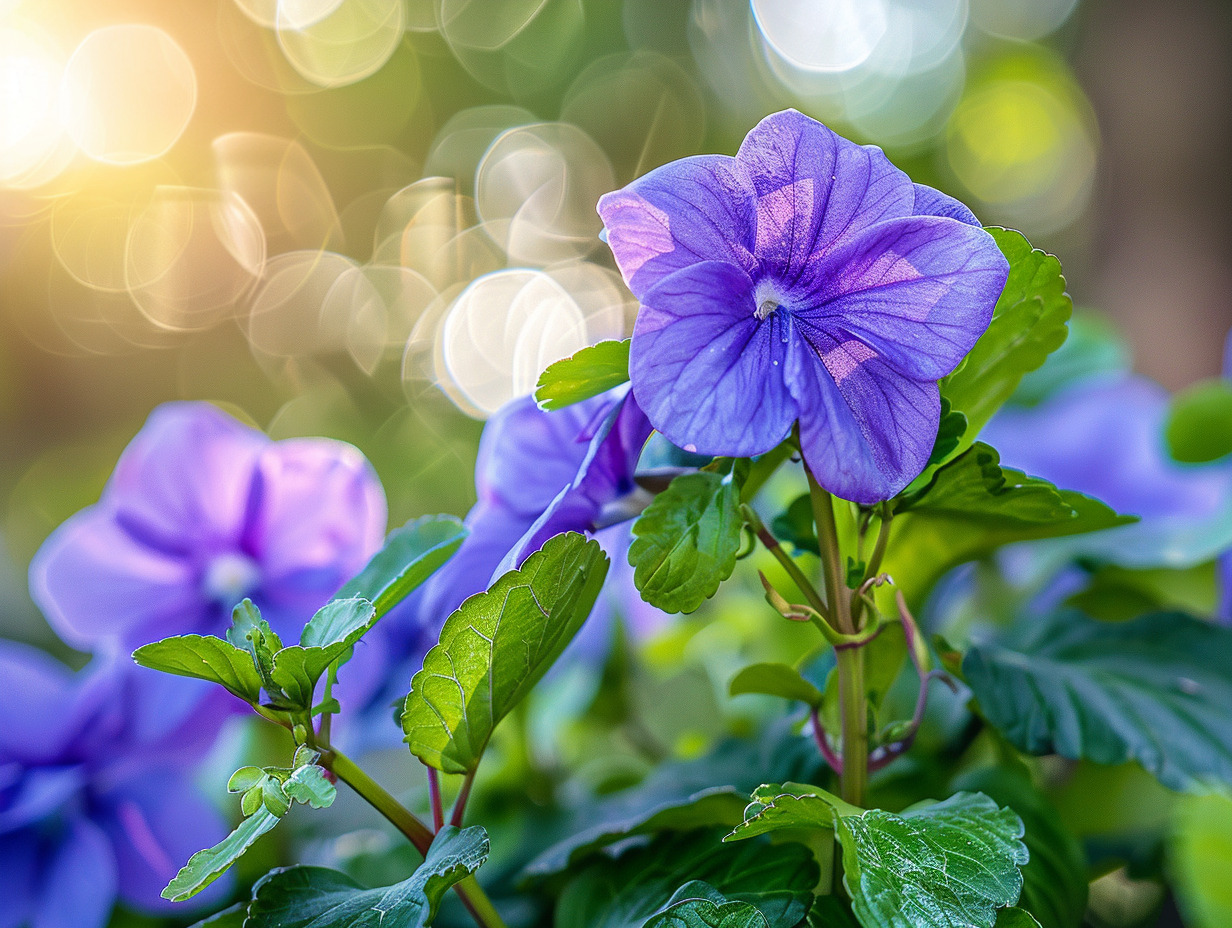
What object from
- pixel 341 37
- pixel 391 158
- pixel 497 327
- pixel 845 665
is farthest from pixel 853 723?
pixel 341 37

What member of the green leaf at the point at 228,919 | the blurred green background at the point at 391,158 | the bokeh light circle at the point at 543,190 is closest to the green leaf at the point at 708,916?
the green leaf at the point at 228,919

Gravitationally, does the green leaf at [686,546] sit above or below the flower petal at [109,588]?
above

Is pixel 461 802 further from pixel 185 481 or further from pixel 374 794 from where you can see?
pixel 185 481

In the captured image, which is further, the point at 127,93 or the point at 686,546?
the point at 127,93

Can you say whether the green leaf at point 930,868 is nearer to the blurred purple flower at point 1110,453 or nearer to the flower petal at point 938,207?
the flower petal at point 938,207

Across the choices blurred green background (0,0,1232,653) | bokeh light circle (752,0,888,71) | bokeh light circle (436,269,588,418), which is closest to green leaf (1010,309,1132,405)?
blurred green background (0,0,1232,653)
